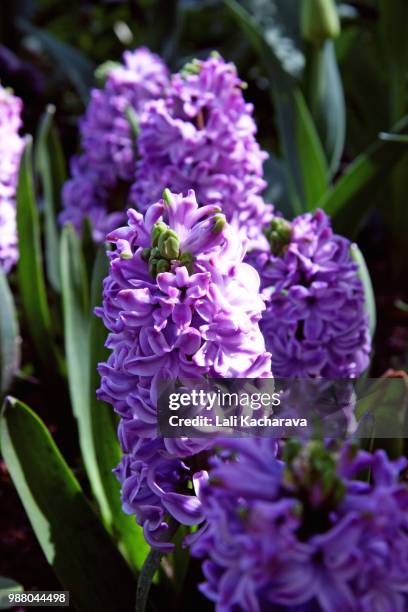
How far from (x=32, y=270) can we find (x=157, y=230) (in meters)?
0.74

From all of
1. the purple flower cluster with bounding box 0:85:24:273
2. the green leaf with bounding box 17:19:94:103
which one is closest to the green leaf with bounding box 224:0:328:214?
the purple flower cluster with bounding box 0:85:24:273

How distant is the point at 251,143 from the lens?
1.31 m

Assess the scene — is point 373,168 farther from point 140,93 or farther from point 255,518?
point 255,518

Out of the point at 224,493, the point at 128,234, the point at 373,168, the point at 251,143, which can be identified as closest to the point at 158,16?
the point at 373,168

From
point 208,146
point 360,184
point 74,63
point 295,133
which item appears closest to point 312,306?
point 208,146

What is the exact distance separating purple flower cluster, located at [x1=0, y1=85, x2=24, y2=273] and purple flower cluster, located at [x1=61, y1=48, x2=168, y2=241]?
14 centimetres

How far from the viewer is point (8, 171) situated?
1.56m

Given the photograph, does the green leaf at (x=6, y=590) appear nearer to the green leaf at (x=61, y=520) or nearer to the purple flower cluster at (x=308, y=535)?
the green leaf at (x=61, y=520)

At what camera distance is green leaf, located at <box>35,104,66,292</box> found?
1786 mm

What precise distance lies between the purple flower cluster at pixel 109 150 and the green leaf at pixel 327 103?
38cm

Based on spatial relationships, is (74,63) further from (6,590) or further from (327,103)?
(6,590)

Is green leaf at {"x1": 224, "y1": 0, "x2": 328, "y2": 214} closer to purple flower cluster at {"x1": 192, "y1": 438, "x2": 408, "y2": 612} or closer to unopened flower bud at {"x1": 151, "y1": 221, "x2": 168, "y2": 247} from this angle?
unopened flower bud at {"x1": 151, "y1": 221, "x2": 168, "y2": 247}

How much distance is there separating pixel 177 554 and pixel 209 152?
0.59 metres

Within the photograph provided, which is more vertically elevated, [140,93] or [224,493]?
[140,93]
